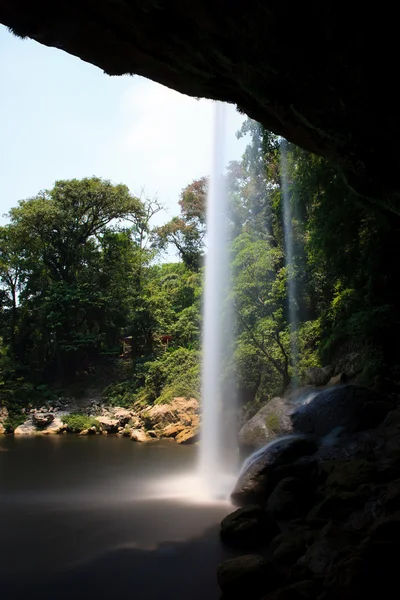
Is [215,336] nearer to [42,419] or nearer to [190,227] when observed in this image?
[42,419]

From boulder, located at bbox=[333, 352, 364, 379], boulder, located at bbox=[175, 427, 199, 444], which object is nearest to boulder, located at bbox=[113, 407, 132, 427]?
boulder, located at bbox=[175, 427, 199, 444]

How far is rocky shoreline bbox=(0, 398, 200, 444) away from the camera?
1869cm

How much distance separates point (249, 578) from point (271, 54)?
6.60m

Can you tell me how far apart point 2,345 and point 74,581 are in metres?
26.9

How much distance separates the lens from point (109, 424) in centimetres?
2061

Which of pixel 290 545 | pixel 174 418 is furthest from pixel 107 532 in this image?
pixel 174 418

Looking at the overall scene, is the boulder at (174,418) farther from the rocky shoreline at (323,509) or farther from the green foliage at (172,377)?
the rocky shoreline at (323,509)

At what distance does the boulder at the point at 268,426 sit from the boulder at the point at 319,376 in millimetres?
2246

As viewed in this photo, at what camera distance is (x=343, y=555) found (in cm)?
470

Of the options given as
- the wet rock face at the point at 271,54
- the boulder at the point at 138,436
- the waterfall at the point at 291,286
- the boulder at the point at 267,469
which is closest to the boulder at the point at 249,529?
the boulder at the point at 267,469

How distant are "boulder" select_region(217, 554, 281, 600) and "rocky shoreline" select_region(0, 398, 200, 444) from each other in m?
12.9

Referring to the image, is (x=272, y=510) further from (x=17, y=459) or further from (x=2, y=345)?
(x=2, y=345)

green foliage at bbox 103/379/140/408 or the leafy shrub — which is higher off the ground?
the leafy shrub

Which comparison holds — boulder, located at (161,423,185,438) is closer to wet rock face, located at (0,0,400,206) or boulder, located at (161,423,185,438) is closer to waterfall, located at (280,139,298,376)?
waterfall, located at (280,139,298,376)
